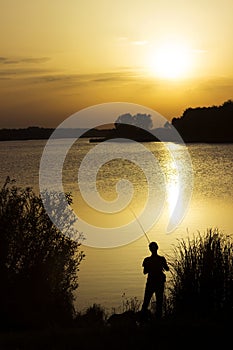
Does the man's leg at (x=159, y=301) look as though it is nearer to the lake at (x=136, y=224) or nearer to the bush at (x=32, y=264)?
the bush at (x=32, y=264)

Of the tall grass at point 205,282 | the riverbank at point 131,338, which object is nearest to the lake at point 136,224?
the tall grass at point 205,282

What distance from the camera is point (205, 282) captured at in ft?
52.4

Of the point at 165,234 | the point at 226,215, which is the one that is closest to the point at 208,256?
the point at 165,234

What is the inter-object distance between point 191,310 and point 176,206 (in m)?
33.2

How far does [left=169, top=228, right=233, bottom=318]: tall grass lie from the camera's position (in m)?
15.9

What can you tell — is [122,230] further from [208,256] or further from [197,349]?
[197,349]

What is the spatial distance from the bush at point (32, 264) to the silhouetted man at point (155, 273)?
2692 millimetres

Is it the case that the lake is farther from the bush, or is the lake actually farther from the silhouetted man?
the silhouetted man

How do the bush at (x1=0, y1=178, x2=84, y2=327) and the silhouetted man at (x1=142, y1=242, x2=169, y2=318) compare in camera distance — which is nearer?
the silhouetted man at (x1=142, y1=242, x2=169, y2=318)

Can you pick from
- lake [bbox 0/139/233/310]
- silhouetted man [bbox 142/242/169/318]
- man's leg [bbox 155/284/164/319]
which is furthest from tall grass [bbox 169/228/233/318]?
lake [bbox 0/139/233/310]

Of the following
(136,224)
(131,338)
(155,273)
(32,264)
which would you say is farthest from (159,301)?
(136,224)

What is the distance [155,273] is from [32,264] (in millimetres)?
3833

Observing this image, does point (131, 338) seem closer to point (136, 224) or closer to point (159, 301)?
point (159, 301)

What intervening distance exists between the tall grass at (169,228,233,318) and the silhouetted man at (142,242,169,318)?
22.6 inches
